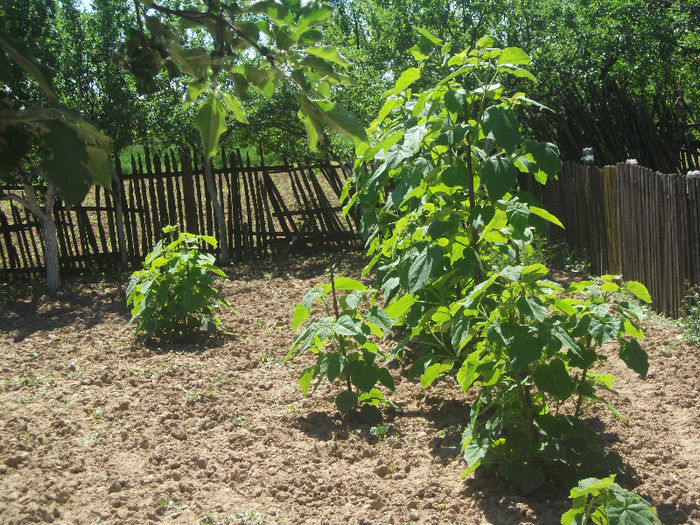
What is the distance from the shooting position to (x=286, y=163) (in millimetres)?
10578

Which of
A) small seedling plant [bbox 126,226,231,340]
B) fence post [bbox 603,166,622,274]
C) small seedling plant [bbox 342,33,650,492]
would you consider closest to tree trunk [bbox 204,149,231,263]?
small seedling plant [bbox 126,226,231,340]

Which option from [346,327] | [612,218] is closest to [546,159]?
[346,327]

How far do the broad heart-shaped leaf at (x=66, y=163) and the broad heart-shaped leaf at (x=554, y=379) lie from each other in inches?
98.5

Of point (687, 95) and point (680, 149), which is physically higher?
point (687, 95)

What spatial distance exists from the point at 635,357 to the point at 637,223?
3.81m

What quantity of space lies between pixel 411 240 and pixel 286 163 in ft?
22.6

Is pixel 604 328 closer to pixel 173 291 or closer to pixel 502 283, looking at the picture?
pixel 502 283

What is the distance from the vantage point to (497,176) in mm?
2984

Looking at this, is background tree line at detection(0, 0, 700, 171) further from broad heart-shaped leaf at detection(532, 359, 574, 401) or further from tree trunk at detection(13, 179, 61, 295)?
broad heart-shaped leaf at detection(532, 359, 574, 401)

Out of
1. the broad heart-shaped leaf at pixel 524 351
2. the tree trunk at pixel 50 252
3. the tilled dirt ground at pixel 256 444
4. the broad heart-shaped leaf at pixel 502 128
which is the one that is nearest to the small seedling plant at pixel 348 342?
the tilled dirt ground at pixel 256 444

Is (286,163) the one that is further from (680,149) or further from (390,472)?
(390,472)

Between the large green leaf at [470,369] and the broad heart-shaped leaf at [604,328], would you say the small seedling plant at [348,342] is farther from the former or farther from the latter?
the broad heart-shaped leaf at [604,328]

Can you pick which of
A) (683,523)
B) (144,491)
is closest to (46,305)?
(144,491)

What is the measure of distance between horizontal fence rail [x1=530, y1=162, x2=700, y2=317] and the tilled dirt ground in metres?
0.54
